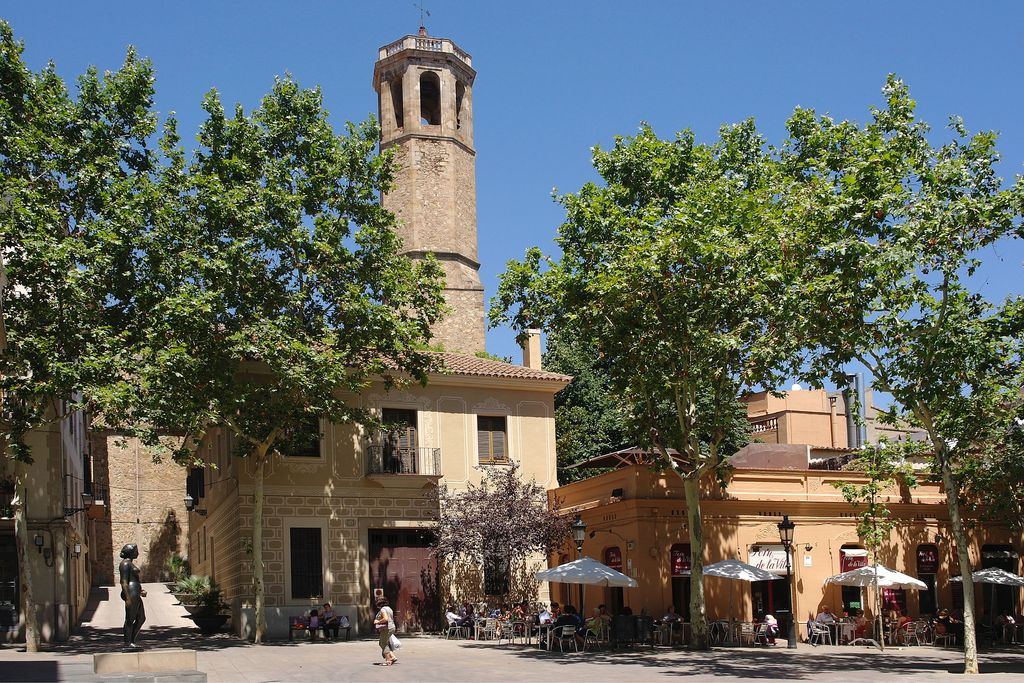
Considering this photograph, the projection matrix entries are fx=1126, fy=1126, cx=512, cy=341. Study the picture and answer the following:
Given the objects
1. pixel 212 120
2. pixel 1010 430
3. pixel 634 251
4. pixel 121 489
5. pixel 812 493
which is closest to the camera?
pixel 634 251

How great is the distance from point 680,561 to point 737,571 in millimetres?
2274

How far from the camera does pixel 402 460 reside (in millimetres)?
31578

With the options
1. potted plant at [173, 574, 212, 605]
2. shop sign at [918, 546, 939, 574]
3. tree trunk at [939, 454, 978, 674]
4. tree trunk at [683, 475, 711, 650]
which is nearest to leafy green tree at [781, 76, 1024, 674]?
tree trunk at [939, 454, 978, 674]

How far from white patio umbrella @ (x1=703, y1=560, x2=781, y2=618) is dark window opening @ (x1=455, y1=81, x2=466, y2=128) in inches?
1544

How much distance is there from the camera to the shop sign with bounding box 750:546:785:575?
29.3 m

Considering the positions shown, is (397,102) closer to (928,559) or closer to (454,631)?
(454,631)

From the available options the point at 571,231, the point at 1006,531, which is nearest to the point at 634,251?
the point at 571,231

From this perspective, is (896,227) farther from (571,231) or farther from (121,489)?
(121,489)

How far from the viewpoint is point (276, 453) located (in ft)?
95.1

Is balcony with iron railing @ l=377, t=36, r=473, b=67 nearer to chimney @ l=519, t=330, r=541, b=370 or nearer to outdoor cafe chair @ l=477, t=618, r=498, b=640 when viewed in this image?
chimney @ l=519, t=330, r=541, b=370

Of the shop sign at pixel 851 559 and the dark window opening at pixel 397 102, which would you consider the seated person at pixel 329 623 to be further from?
the dark window opening at pixel 397 102

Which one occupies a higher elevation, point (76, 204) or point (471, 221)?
point (471, 221)

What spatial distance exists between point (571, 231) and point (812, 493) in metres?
10.5

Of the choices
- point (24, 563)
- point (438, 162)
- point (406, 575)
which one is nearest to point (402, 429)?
point (406, 575)
